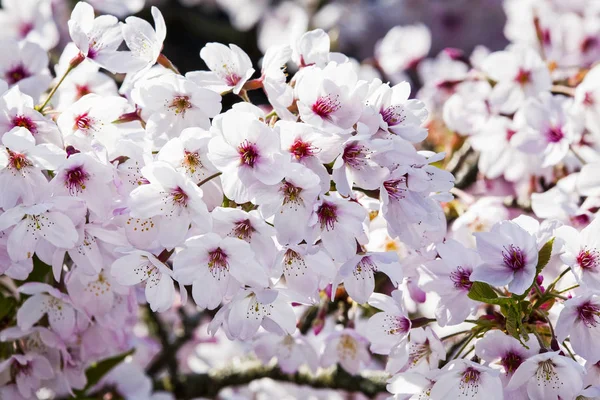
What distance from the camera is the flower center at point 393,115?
1038 mm

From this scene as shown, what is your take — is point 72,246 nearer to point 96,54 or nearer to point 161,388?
point 96,54

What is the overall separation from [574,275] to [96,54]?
2.48ft

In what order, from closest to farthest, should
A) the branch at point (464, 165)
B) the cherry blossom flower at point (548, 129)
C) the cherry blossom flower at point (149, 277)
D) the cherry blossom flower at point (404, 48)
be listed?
the cherry blossom flower at point (149, 277) < the cherry blossom flower at point (548, 129) < the branch at point (464, 165) < the cherry blossom flower at point (404, 48)

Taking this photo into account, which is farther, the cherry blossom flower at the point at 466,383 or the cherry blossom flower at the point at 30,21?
the cherry blossom flower at the point at 30,21

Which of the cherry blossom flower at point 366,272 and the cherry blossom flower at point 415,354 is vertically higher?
the cherry blossom flower at point 366,272

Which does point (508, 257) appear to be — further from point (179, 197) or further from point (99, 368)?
point (99, 368)

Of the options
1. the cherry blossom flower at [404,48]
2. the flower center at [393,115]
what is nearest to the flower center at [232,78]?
the flower center at [393,115]

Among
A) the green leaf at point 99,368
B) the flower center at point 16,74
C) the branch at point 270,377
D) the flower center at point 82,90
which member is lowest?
the branch at point 270,377

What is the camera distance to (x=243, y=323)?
104 cm

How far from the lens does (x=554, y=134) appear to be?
150 centimetres

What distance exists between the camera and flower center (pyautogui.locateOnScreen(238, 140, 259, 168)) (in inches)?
37.7

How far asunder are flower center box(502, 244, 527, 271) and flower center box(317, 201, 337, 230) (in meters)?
0.25

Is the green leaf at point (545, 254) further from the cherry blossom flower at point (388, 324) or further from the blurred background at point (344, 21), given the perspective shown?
the blurred background at point (344, 21)

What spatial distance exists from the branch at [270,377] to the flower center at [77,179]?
81 centimetres
